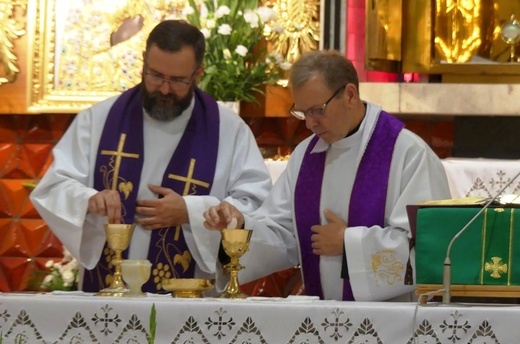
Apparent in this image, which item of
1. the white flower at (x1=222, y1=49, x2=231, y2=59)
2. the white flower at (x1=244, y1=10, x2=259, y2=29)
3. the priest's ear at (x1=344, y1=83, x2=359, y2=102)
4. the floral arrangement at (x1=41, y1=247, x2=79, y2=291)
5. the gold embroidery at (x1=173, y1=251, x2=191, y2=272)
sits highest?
the white flower at (x1=244, y1=10, x2=259, y2=29)

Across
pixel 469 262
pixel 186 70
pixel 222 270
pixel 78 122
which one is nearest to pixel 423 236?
pixel 469 262

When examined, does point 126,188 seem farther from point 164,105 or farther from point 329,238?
point 329,238

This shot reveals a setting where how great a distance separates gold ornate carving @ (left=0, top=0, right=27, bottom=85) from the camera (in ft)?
26.4

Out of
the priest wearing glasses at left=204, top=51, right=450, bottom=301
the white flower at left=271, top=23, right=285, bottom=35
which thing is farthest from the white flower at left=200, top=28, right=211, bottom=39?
the priest wearing glasses at left=204, top=51, right=450, bottom=301

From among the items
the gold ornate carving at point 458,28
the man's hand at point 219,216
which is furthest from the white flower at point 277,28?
the man's hand at point 219,216

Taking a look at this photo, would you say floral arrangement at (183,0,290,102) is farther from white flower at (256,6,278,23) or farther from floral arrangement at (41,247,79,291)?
floral arrangement at (41,247,79,291)

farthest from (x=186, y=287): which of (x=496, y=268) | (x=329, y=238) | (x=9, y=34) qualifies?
(x=9, y=34)

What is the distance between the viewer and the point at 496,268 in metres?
4.41

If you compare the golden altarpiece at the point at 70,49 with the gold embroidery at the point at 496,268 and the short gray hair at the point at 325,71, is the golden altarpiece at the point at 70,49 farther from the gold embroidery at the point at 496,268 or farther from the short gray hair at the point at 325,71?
the gold embroidery at the point at 496,268

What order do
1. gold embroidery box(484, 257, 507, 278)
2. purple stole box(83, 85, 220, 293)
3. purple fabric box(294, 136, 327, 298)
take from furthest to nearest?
purple stole box(83, 85, 220, 293) → purple fabric box(294, 136, 327, 298) → gold embroidery box(484, 257, 507, 278)

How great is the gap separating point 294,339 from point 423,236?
2.14 ft

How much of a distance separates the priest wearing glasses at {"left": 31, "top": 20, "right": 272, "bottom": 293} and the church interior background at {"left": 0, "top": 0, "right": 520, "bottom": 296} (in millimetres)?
1981

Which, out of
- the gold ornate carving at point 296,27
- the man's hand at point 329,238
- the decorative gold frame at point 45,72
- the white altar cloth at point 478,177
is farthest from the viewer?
the decorative gold frame at point 45,72

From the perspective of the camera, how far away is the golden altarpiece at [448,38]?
25.2ft
